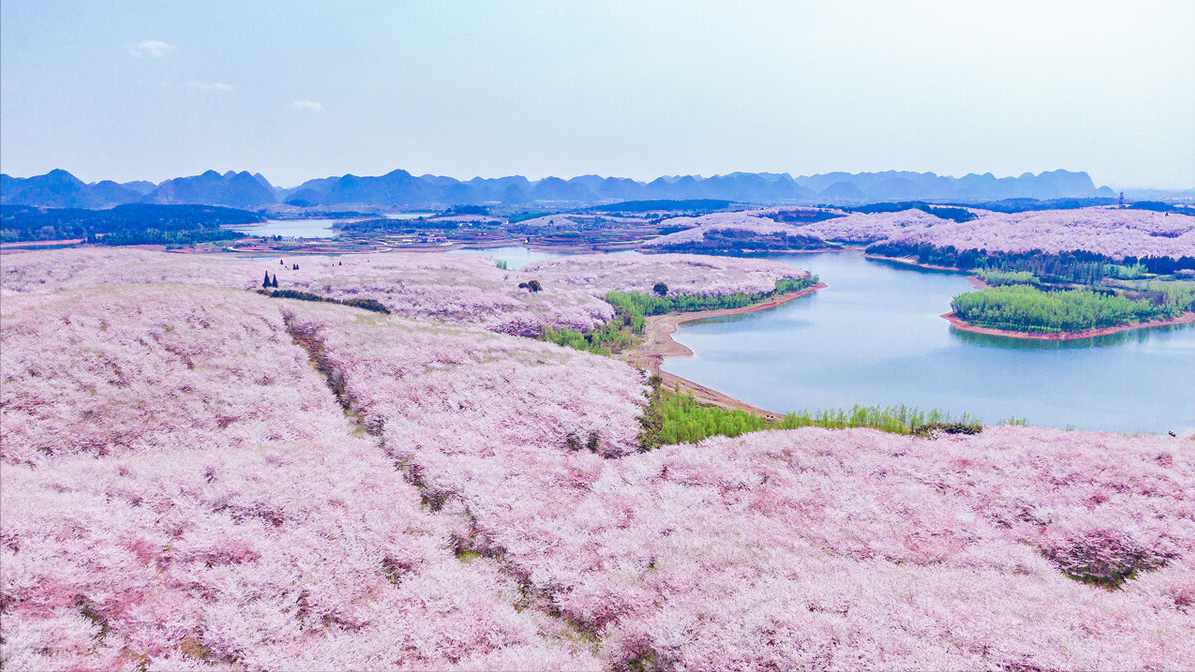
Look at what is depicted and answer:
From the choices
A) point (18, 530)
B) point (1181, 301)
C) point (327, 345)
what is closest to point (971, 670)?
point (18, 530)

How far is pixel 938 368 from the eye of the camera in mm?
71688

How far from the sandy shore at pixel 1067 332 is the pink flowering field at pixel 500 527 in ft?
210

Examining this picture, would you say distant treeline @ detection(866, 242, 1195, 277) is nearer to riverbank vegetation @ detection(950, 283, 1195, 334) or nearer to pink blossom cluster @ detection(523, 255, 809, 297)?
riverbank vegetation @ detection(950, 283, 1195, 334)

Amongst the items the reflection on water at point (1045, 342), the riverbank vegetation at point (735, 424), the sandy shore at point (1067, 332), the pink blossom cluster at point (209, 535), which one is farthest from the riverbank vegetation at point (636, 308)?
the reflection on water at point (1045, 342)

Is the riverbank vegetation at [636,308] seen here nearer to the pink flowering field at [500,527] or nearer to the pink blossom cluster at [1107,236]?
the pink flowering field at [500,527]

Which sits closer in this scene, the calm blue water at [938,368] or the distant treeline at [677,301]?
the calm blue water at [938,368]

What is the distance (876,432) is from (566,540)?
85.6 ft

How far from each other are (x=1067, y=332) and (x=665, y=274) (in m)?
81.4

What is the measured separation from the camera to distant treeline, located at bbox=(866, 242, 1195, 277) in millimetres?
138375

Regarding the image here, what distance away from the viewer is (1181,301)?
106m

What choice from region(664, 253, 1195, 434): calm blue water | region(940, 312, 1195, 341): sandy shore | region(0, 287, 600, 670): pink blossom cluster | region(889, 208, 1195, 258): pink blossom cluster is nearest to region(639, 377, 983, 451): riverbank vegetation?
region(664, 253, 1195, 434): calm blue water

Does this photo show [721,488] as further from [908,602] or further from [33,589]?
[33,589]

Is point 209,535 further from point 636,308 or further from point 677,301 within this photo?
point 677,301

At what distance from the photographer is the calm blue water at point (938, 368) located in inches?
2263
